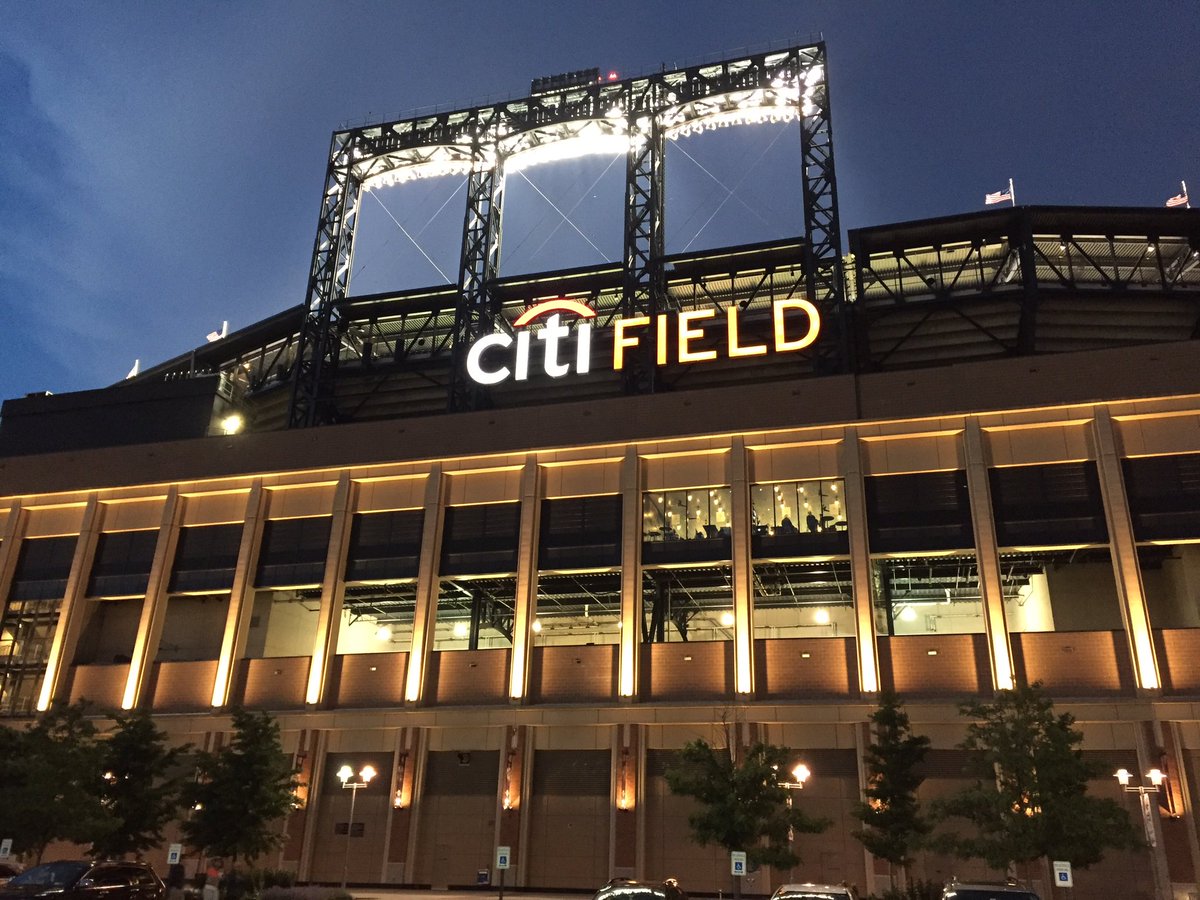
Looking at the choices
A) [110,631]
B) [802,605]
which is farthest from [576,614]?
[110,631]

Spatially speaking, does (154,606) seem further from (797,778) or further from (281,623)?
(797,778)

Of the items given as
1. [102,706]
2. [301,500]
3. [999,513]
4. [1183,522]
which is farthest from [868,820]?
[102,706]

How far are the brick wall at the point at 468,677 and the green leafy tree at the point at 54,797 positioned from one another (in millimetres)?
13184

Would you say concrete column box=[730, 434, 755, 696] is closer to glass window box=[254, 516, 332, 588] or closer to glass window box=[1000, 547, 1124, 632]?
glass window box=[1000, 547, 1124, 632]

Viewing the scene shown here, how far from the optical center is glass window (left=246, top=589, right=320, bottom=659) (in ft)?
162

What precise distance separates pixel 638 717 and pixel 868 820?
428 inches

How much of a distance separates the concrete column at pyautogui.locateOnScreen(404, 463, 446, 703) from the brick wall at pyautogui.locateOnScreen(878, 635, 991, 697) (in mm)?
19356

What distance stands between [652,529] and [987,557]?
13780mm

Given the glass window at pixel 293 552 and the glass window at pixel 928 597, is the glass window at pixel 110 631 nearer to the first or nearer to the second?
the glass window at pixel 293 552

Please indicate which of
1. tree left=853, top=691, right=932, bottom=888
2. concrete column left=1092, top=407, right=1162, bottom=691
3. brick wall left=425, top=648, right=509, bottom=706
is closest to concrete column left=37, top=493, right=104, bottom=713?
brick wall left=425, top=648, right=509, bottom=706

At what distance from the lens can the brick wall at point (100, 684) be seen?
4612 centimetres

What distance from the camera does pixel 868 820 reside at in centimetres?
3069

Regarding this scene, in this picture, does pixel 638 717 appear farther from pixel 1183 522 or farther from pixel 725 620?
pixel 1183 522

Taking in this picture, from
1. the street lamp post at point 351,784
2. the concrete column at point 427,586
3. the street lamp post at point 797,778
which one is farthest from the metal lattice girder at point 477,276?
the street lamp post at point 797,778
